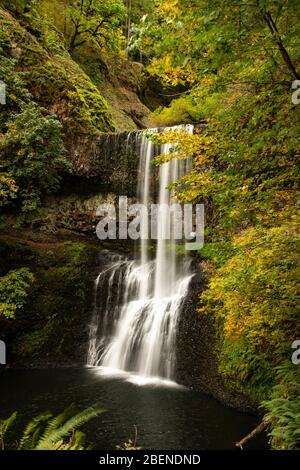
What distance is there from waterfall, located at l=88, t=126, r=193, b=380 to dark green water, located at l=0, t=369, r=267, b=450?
95 cm

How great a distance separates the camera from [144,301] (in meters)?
13.2

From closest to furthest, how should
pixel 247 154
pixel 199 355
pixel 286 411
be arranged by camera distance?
pixel 247 154 < pixel 286 411 < pixel 199 355

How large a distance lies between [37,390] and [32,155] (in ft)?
27.1

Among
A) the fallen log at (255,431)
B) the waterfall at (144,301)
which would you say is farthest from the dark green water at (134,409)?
the fallen log at (255,431)

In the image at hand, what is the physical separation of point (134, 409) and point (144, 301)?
4831 mm

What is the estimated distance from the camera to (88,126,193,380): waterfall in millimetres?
11125

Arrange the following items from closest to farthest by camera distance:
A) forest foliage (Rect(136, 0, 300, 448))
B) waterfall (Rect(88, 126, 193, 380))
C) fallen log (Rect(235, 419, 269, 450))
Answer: forest foliage (Rect(136, 0, 300, 448)) < fallen log (Rect(235, 419, 269, 450)) < waterfall (Rect(88, 126, 193, 380))

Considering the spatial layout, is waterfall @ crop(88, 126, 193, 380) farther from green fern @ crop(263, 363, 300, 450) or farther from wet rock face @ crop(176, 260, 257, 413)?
green fern @ crop(263, 363, 300, 450)

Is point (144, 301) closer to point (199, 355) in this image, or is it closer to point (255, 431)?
point (199, 355)

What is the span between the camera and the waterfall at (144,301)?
11125 millimetres

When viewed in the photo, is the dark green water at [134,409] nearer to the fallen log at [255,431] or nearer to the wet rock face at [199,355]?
the wet rock face at [199,355]

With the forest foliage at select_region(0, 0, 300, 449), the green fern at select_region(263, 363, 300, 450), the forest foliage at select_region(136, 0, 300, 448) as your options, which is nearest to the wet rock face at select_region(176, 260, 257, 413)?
the forest foliage at select_region(0, 0, 300, 449)

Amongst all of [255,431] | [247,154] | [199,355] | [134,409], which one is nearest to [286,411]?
[255,431]

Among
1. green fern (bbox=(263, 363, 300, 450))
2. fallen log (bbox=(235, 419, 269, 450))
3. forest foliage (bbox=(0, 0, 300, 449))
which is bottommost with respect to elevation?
fallen log (bbox=(235, 419, 269, 450))
